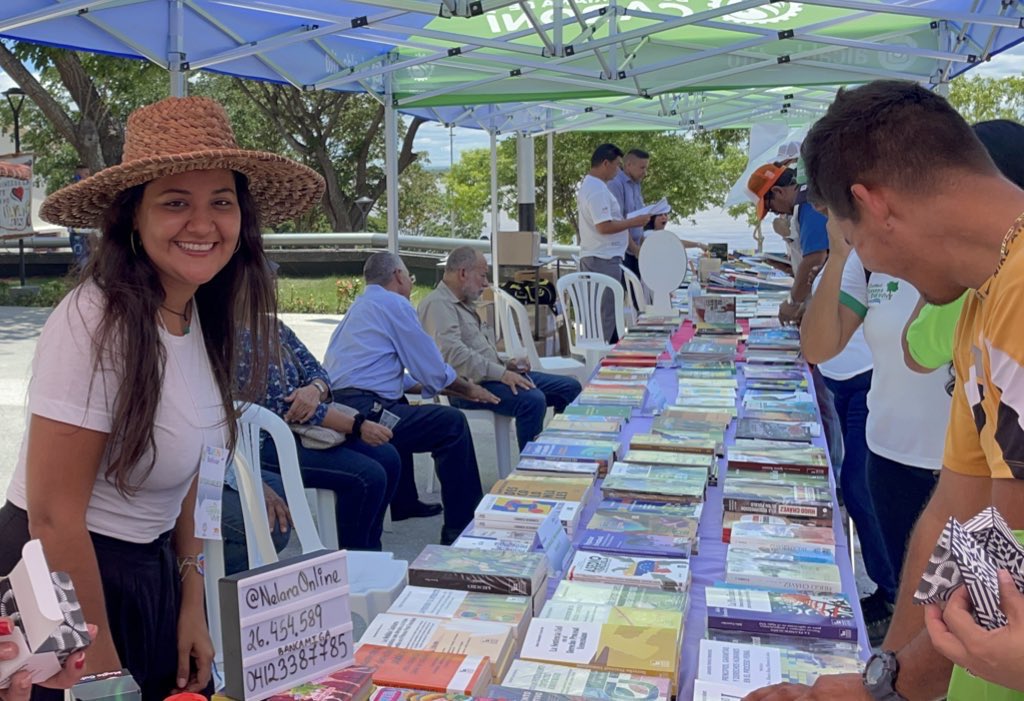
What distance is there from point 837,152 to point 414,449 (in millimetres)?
3384

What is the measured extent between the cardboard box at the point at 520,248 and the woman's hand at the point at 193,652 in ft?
23.1

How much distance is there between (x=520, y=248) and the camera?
29.2 ft

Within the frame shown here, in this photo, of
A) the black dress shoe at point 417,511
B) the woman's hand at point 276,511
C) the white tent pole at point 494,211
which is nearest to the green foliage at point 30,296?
the white tent pole at point 494,211

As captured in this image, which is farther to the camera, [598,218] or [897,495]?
[598,218]

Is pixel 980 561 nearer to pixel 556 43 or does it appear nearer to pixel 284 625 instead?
pixel 284 625

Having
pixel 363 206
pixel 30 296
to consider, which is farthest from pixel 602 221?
pixel 363 206

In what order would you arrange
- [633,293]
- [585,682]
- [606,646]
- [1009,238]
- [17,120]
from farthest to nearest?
[17,120]
[633,293]
[606,646]
[585,682]
[1009,238]

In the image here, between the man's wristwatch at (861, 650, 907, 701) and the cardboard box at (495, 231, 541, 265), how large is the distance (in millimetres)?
7481

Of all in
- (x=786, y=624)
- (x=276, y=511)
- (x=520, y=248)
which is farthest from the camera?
(x=520, y=248)

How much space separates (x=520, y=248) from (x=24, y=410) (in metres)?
5.73

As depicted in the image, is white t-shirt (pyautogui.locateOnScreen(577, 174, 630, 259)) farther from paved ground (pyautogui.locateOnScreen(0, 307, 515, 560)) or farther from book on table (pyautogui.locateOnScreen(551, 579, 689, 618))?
book on table (pyautogui.locateOnScreen(551, 579, 689, 618))

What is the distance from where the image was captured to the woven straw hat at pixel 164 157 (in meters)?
1.69

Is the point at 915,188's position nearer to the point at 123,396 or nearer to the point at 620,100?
the point at 123,396

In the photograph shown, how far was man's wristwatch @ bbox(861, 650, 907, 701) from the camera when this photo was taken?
54.1 inches
